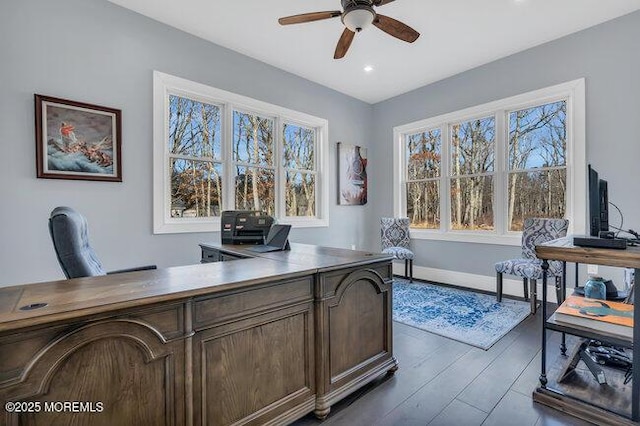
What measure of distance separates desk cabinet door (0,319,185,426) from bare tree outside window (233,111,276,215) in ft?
9.47

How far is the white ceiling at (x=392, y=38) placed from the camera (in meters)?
3.01

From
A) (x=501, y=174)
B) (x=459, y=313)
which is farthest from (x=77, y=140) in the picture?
(x=501, y=174)

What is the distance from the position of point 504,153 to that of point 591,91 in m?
1.05

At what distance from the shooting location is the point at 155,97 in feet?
10.5

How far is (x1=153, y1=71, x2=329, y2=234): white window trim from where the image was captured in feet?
10.6

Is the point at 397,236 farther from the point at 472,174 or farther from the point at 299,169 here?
the point at 299,169

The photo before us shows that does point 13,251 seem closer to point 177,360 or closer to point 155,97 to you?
point 155,97

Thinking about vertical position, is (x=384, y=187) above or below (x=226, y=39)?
below

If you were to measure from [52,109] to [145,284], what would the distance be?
2.33 metres

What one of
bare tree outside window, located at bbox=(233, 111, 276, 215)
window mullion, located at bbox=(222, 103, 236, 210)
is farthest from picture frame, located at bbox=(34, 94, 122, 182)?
bare tree outside window, located at bbox=(233, 111, 276, 215)

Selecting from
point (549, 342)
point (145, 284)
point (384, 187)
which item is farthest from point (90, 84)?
point (549, 342)

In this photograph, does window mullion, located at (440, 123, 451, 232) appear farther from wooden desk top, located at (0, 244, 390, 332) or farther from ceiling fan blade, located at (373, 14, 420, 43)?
wooden desk top, located at (0, 244, 390, 332)

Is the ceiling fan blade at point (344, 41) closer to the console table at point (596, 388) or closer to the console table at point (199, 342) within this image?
the console table at point (199, 342)

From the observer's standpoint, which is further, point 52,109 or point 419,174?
point 419,174
